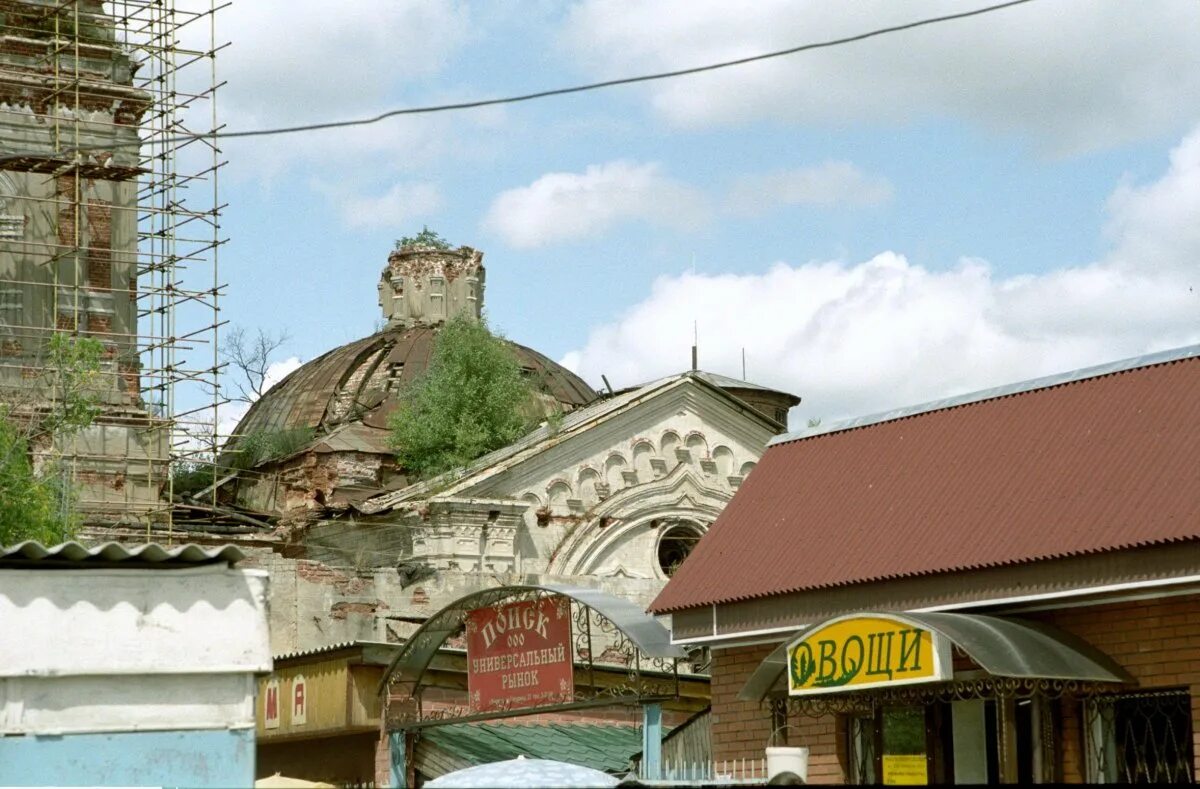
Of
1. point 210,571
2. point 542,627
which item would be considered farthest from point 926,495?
point 210,571

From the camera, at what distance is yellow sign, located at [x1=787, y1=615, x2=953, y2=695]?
15312 millimetres

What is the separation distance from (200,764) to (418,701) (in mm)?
8695

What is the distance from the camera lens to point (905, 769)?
17.2 m

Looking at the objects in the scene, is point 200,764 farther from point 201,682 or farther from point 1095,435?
point 1095,435

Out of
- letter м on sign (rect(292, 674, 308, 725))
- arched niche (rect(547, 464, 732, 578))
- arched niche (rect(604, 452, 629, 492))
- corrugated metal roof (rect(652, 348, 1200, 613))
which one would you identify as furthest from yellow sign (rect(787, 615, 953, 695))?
arched niche (rect(604, 452, 629, 492))

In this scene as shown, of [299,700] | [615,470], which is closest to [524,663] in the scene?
[299,700]

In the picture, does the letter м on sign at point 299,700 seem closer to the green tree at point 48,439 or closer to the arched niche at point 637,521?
the green tree at point 48,439

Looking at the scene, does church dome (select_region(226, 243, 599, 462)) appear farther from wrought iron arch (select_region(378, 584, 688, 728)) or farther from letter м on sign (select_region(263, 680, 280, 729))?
wrought iron arch (select_region(378, 584, 688, 728))

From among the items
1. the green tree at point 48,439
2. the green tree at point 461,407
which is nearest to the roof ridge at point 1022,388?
the green tree at point 48,439

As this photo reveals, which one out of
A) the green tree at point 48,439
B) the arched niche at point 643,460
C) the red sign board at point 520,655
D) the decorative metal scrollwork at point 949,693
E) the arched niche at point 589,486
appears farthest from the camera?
the arched niche at point 643,460

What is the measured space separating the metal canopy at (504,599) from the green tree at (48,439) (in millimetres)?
5801

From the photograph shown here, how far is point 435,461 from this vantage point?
4109 centimetres

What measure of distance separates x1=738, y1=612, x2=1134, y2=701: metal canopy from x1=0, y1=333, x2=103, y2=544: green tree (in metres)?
13.2

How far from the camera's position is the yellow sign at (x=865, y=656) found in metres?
15.3
